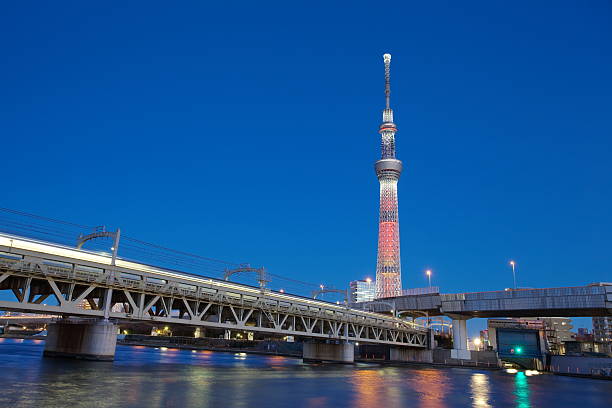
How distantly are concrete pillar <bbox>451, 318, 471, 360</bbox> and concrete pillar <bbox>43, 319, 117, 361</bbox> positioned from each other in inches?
2982

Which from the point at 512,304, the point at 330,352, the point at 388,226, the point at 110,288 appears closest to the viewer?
the point at 110,288

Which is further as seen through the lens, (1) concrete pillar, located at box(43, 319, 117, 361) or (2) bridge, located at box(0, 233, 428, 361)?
(1) concrete pillar, located at box(43, 319, 117, 361)

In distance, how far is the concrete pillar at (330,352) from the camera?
81.0 m

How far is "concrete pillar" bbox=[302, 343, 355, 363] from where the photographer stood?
8100cm

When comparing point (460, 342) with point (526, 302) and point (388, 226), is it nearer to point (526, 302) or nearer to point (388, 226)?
point (526, 302)

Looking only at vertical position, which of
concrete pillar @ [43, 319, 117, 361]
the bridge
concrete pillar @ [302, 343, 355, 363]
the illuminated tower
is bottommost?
concrete pillar @ [302, 343, 355, 363]

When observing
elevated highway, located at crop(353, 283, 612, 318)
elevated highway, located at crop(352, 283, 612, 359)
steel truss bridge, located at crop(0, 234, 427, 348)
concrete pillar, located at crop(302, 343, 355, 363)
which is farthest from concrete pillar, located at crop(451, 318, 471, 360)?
steel truss bridge, located at crop(0, 234, 427, 348)

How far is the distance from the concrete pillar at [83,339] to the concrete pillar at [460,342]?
249 feet

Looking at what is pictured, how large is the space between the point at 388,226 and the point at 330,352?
93.8 m

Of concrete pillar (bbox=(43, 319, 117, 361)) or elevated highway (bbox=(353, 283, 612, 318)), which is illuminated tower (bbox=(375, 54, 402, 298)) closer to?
elevated highway (bbox=(353, 283, 612, 318))

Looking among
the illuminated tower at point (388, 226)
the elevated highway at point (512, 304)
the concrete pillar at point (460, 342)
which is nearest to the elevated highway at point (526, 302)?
the elevated highway at point (512, 304)

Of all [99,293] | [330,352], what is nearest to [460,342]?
[330,352]

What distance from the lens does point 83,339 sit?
159 feet

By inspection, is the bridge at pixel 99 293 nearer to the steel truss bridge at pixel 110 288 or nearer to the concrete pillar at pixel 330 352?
the steel truss bridge at pixel 110 288
